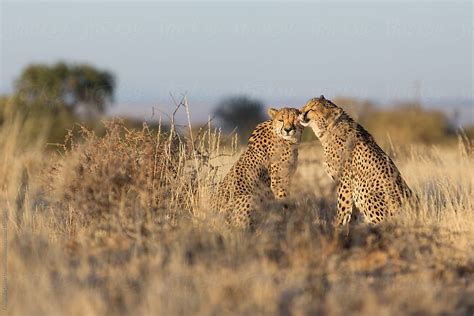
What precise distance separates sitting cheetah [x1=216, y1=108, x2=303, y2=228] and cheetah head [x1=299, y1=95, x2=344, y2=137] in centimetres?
7

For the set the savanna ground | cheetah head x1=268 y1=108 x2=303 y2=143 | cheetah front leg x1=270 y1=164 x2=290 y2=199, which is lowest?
the savanna ground

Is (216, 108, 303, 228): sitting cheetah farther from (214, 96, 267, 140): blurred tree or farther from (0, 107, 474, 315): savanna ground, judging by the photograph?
(214, 96, 267, 140): blurred tree

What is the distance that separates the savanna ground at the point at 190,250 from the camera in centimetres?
398

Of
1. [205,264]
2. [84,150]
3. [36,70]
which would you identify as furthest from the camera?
[36,70]

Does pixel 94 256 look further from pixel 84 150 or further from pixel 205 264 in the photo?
pixel 84 150

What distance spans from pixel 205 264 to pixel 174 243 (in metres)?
0.39

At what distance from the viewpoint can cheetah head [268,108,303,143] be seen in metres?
6.76

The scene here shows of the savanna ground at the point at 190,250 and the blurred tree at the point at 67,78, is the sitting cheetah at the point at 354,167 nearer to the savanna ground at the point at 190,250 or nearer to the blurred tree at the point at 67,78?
the savanna ground at the point at 190,250

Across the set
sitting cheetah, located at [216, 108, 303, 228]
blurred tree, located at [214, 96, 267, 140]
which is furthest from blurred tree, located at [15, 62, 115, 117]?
sitting cheetah, located at [216, 108, 303, 228]

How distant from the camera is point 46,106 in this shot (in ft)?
55.1

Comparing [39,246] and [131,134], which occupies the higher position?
[131,134]

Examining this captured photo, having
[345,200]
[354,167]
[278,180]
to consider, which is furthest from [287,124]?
[345,200]

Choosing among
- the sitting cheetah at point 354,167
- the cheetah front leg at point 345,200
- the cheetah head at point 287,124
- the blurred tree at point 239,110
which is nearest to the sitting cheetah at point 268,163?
the cheetah head at point 287,124

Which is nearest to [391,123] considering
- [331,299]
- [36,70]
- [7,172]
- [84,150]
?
[36,70]
